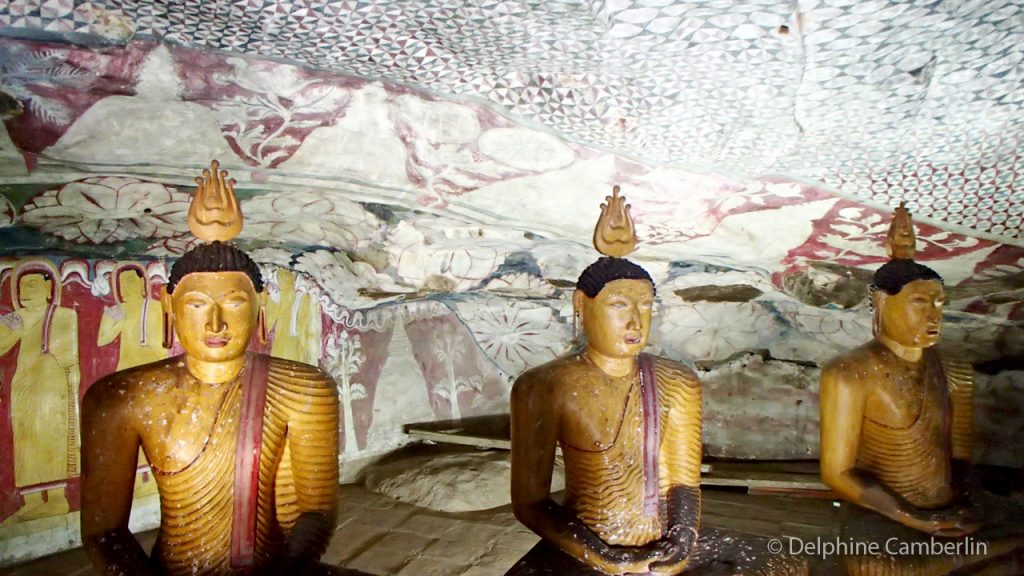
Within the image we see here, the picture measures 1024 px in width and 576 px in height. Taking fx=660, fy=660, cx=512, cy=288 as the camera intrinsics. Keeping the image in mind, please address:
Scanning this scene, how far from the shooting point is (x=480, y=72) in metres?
2.71

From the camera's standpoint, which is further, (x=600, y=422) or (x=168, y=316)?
(x=600, y=422)

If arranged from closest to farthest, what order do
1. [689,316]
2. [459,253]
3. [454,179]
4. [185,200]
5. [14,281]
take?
[454,179], [185,200], [14,281], [459,253], [689,316]

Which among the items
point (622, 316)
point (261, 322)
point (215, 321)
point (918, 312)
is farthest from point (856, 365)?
point (215, 321)

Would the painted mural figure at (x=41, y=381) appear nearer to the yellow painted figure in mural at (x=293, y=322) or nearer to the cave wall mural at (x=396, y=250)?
the cave wall mural at (x=396, y=250)

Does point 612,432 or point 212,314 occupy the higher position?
point 212,314

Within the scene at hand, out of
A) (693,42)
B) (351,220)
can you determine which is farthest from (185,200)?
(693,42)

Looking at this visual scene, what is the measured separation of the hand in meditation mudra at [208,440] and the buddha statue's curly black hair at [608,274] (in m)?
1.34

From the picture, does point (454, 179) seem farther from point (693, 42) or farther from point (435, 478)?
point (435, 478)

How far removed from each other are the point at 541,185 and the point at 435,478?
10.2 feet

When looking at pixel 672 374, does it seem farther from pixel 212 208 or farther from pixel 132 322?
pixel 132 322

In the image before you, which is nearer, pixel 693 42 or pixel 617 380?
pixel 693 42

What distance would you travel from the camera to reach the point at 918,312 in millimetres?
3352

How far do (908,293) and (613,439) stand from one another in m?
1.75

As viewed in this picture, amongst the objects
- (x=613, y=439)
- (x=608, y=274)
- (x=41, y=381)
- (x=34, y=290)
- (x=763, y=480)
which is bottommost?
(x=763, y=480)
